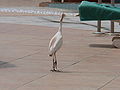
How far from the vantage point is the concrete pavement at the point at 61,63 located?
8.31 metres

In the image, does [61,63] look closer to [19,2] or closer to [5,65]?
[5,65]

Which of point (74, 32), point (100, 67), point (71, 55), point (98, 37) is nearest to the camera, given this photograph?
point (100, 67)

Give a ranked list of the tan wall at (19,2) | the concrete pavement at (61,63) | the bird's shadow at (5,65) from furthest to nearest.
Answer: the tan wall at (19,2) < the bird's shadow at (5,65) < the concrete pavement at (61,63)

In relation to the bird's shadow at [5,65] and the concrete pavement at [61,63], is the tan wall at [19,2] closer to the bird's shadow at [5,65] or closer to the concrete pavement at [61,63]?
the concrete pavement at [61,63]

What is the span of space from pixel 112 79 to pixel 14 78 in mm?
1843

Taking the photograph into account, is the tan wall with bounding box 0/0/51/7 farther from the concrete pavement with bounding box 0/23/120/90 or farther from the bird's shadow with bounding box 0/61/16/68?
the bird's shadow with bounding box 0/61/16/68

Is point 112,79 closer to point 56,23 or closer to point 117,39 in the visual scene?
point 117,39

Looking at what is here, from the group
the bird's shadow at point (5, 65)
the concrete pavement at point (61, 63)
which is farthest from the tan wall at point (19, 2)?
the bird's shadow at point (5, 65)

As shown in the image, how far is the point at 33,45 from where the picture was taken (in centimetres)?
1347

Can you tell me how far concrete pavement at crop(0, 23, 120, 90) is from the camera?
8312mm

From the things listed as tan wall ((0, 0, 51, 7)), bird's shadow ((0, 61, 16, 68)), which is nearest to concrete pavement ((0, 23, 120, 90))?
bird's shadow ((0, 61, 16, 68))

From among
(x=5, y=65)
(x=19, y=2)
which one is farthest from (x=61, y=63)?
(x=19, y=2)

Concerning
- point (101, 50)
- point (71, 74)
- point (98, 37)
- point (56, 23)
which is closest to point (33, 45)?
point (101, 50)

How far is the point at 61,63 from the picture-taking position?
10523mm
